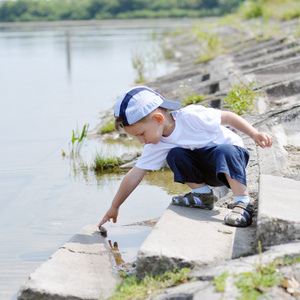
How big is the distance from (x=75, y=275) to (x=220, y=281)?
0.80 meters

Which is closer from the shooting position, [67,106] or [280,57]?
[67,106]

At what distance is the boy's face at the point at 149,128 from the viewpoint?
9.96 ft

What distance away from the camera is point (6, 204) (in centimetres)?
417

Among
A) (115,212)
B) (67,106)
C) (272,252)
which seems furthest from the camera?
(67,106)

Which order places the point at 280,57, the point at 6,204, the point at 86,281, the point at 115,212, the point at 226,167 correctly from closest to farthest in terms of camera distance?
the point at 86,281 < the point at 226,167 < the point at 115,212 < the point at 6,204 < the point at 280,57

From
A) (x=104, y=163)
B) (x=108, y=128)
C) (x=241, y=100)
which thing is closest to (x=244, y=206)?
(x=104, y=163)

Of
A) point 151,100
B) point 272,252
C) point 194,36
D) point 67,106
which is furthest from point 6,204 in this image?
point 194,36

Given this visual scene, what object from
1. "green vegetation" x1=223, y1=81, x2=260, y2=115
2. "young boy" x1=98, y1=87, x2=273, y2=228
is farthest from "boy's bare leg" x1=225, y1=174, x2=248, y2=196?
"green vegetation" x1=223, y1=81, x2=260, y2=115

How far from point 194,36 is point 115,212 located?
2019 centimetres

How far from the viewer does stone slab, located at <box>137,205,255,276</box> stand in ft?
8.04

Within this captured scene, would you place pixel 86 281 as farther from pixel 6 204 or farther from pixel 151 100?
pixel 6 204

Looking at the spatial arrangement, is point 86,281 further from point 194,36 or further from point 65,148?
point 194,36

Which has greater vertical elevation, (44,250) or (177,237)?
(177,237)

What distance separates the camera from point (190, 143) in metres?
3.11
